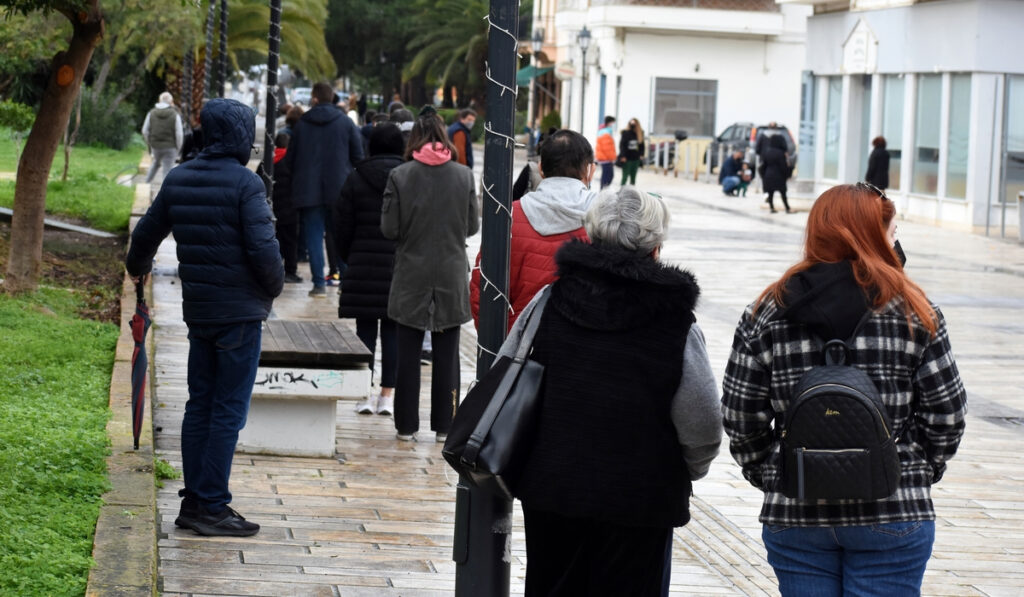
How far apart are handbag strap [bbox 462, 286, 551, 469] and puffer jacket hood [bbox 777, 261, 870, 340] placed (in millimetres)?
627

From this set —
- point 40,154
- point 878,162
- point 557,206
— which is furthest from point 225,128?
point 878,162

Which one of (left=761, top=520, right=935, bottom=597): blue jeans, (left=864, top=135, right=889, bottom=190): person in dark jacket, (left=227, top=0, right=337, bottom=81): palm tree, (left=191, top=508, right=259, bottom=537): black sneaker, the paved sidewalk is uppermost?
(left=227, top=0, right=337, bottom=81): palm tree

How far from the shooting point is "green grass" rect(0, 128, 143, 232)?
63.6ft

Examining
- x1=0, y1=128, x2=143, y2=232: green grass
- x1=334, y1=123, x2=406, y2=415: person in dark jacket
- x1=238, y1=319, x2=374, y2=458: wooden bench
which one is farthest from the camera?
x1=0, y1=128, x2=143, y2=232: green grass

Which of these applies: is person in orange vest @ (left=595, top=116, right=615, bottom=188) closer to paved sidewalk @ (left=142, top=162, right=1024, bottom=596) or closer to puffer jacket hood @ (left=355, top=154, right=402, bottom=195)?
paved sidewalk @ (left=142, top=162, right=1024, bottom=596)

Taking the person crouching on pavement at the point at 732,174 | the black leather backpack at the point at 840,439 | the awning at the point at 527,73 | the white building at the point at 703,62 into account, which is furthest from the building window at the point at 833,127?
the awning at the point at 527,73

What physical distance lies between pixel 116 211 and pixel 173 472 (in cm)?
1363

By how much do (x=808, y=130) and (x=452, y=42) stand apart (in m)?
28.1

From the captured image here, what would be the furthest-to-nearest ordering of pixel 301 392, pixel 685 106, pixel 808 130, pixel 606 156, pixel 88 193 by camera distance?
pixel 685 106 < pixel 808 130 < pixel 606 156 < pixel 88 193 < pixel 301 392

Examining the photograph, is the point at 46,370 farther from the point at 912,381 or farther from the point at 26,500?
the point at 912,381

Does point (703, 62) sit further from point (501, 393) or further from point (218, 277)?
point (501, 393)

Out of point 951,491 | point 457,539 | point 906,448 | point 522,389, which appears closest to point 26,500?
point 457,539

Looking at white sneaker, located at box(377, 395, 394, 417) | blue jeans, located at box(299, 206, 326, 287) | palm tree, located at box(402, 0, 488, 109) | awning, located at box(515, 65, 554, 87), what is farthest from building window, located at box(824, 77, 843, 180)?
awning, located at box(515, 65, 554, 87)

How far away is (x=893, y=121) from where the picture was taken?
93.8 feet
